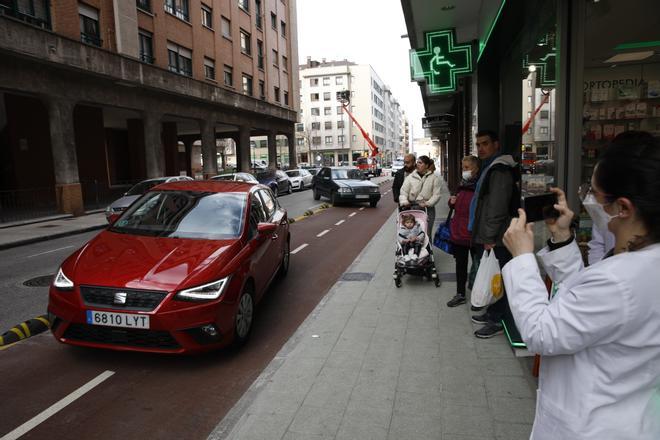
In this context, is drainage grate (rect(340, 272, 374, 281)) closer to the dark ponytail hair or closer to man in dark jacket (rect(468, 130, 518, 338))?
man in dark jacket (rect(468, 130, 518, 338))

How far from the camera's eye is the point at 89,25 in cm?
1914

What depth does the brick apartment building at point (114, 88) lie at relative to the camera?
1664 cm

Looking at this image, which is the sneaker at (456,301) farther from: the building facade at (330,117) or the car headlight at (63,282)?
the building facade at (330,117)

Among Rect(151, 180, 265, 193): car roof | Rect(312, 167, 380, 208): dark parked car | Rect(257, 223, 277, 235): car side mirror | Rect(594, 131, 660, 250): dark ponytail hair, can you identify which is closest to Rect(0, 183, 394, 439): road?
Rect(257, 223, 277, 235): car side mirror

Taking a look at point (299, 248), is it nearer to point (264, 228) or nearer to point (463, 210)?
point (264, 228)

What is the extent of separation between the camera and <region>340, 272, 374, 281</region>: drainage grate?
7.18 metres

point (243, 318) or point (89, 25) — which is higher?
point (89, 25)

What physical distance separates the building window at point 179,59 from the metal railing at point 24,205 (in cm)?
1026

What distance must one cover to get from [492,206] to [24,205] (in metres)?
17.8

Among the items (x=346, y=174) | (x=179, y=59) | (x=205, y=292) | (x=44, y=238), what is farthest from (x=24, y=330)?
(x=179, y=59)

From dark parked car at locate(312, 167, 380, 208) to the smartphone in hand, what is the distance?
17.5 m

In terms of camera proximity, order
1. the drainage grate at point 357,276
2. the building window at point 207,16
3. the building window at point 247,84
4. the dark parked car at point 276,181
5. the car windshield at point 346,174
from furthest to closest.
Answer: the building window at point 247,84 → the building window at point 207,16 → the dark parked car at point 276,181 → the car windshield at point 346,174 → the drainage grate at point 357,276

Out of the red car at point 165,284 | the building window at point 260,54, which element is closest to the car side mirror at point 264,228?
the red car at point 165,284

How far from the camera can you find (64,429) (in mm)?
3357
